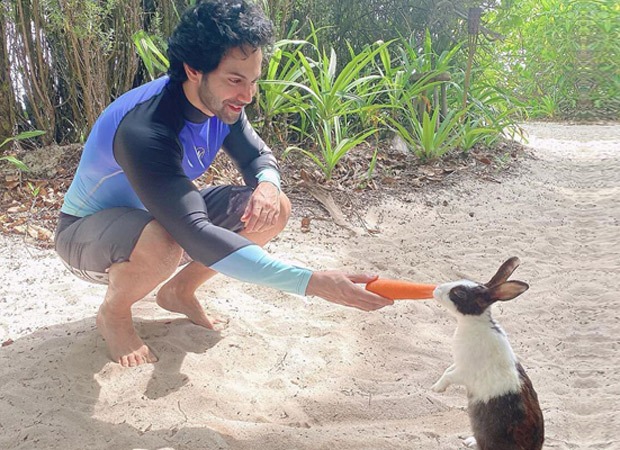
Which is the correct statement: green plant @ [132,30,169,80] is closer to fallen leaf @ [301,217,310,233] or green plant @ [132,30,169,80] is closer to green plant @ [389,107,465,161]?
fallen leaf @ [301,217,310,233]

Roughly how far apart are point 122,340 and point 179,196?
724mm

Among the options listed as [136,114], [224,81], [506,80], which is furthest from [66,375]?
[506,80]

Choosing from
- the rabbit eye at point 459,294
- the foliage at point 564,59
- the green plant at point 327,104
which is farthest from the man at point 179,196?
the foliage at point 564,59

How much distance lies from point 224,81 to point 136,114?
34 cm

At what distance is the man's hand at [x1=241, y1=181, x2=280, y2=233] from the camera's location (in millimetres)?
2645

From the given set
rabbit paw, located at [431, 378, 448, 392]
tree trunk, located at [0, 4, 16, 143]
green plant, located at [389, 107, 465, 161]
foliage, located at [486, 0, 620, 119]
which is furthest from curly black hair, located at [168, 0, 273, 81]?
foliage, located at [486, 0, 620, 119]

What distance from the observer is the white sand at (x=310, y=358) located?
7.16ft

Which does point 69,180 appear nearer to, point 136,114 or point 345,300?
point 136,114

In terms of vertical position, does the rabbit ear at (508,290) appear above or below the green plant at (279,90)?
below

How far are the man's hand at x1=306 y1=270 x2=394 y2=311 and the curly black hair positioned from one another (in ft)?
2.91

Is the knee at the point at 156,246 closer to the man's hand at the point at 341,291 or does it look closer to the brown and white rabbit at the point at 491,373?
the man's hand at the point at 341,291

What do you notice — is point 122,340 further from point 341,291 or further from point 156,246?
point 341,291

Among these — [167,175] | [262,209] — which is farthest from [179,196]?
[262,209]

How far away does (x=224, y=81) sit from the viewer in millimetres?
2340
